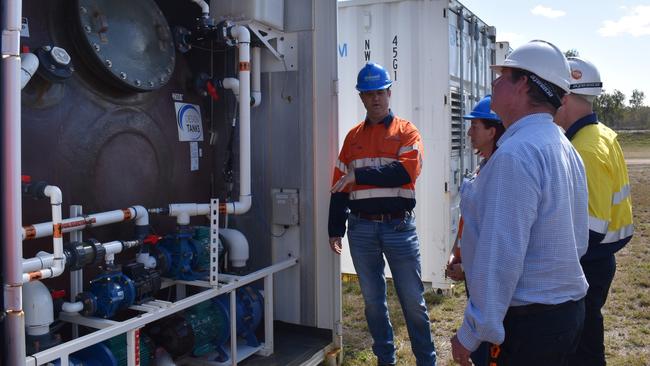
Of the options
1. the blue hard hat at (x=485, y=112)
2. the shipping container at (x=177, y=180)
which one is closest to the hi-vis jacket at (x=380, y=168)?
the shipping container at (x=177, y=180)

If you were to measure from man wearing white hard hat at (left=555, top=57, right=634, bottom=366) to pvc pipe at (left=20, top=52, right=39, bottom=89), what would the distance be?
2.61 meters

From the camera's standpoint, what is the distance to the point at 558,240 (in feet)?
6.73

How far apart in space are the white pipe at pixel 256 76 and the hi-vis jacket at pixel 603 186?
2152mm

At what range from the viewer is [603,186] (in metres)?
2.92

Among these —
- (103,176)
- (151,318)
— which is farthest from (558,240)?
(103,176)

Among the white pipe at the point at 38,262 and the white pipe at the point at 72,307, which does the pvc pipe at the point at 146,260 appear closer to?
the white pipe at the point at 72,307

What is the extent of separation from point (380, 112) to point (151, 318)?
1.94 m

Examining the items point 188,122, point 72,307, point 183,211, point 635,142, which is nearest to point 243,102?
point 188,122

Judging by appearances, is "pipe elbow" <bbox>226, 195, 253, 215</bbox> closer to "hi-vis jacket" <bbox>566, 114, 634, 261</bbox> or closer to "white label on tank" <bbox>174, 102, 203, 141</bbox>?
"white label on tank" <bbox>174, 102, 203, 141</bbox>

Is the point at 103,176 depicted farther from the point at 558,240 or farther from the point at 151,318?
the point at 558,240

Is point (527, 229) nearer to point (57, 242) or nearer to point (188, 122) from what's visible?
point (57, 242)

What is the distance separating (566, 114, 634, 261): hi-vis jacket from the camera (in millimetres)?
2916

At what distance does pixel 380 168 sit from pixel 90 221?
1713 millimetres

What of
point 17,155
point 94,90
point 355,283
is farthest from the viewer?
point 355,283
